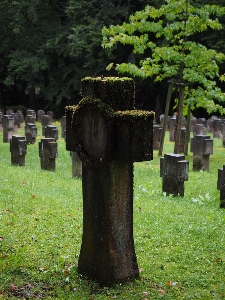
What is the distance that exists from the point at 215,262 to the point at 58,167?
960 cm

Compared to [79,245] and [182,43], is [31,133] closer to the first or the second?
[182,43]

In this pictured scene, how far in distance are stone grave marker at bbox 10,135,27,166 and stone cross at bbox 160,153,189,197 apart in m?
4.90

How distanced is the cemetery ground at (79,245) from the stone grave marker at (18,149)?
3.18 metres

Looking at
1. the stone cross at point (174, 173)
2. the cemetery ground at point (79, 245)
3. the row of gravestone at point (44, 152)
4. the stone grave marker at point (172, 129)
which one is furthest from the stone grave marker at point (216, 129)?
the stone cross at point (174, 173)

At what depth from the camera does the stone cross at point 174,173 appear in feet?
35.8

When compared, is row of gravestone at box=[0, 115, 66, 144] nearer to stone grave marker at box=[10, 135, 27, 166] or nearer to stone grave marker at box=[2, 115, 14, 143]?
stone grave marker at box=[2, 115, 14, 143]

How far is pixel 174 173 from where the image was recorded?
36.0 ft

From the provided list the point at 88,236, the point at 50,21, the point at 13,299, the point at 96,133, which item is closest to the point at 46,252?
the point at 88,236

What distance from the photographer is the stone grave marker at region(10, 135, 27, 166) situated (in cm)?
1470

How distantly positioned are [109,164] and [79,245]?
1.78 meters

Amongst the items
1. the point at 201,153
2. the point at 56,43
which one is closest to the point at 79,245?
the point at 201,153

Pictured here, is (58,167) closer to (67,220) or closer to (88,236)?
(67,220)

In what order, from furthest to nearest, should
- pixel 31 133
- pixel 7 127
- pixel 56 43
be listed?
1. pixel 56 43
2. pixel 7 127
3. pixel 31 133

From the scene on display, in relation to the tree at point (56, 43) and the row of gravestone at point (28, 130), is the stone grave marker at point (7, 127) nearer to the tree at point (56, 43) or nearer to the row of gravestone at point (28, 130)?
the row of gravestone at point (28, 130)
